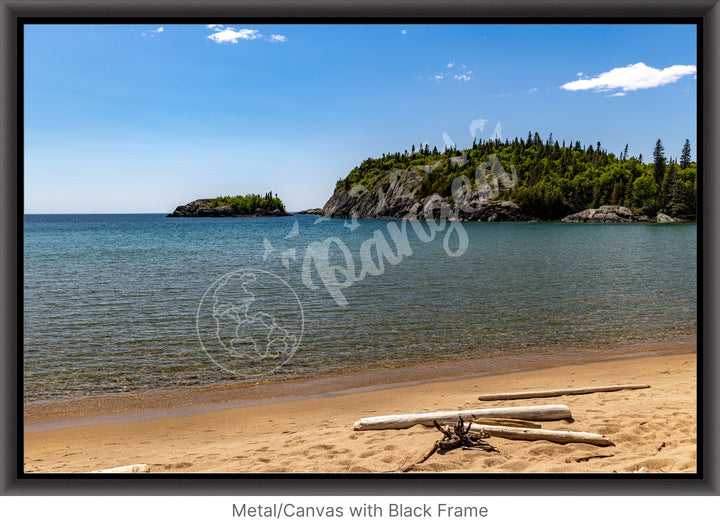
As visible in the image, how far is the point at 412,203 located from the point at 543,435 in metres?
61.7

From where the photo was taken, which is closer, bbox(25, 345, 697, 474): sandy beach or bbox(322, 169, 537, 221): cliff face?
bbox(25, 345, 697, 474): sandy beach

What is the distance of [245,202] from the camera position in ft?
332

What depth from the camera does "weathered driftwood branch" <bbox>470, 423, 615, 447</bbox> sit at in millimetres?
4316

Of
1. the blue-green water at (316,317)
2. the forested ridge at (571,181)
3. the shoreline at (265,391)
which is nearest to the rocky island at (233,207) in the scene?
the forested ridge at (571,181)

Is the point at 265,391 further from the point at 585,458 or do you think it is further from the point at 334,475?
Result: the point at 585,458

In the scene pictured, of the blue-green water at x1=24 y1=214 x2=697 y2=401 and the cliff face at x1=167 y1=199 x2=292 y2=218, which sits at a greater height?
the cliff face at x1=167 y1=199 x2=292 y2=218

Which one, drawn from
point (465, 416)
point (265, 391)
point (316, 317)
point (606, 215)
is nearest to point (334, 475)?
point (465, 416)

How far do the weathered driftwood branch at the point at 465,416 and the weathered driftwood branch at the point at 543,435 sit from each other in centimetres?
25

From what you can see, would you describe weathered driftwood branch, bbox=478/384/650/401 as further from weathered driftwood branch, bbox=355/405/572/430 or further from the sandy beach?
weathered driftwood branch, bbox=355/405/572/430

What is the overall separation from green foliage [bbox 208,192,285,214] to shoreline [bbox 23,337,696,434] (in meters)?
93.9

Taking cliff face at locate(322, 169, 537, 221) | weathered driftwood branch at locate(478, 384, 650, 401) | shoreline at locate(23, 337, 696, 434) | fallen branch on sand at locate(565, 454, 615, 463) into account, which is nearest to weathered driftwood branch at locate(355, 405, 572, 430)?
fallen branch on sand at locate(565, 454, 615, 463)
